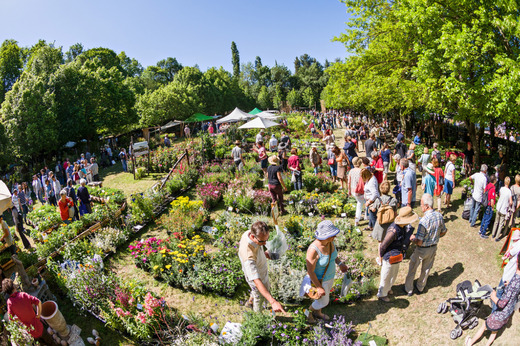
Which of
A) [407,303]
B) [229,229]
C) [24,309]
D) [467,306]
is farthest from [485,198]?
[24,309]

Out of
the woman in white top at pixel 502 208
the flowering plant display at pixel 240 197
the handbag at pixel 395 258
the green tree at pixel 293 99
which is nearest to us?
the handbag at pixel 395 258

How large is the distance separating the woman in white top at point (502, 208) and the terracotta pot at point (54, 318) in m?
8.82

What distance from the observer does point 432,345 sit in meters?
4.22

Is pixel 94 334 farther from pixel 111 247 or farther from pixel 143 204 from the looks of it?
pixel 143 204

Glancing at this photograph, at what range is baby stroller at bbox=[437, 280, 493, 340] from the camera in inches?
169

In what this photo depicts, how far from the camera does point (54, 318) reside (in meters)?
4.56

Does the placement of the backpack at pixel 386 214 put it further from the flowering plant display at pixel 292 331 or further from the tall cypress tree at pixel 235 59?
the tall cypress tree at pixel 235 59

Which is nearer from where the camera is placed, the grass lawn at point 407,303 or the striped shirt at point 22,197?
the grass lawn at point 407,303

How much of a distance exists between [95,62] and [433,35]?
94.3ft

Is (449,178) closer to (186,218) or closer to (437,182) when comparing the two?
(437,182)

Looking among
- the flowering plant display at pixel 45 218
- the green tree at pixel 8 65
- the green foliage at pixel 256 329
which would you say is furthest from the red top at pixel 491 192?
the green tree at pixel 8 65

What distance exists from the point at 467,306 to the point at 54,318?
639 cm

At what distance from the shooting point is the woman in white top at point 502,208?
6.34 metres

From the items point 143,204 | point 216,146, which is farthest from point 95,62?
point 143,204
